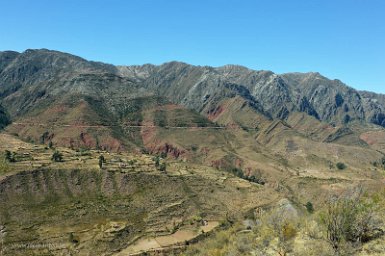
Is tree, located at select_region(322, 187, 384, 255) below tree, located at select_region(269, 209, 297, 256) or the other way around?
the other way around

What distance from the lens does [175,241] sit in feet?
396

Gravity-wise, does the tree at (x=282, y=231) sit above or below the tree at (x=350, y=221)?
below

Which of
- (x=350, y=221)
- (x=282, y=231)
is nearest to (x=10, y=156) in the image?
(x=282, y=231)

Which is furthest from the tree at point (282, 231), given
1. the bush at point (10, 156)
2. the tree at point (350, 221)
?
the bush at point (10, 156)

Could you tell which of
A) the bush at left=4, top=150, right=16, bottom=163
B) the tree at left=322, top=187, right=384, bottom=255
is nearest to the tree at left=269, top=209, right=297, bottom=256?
the tree at left=322, top=187, right=384, bottom=255

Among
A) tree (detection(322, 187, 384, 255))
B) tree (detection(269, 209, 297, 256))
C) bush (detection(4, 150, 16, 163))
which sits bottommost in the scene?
bush (detection(4, 150, 16, 163))

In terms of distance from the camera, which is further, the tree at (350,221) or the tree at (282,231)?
the tree at (282,231)

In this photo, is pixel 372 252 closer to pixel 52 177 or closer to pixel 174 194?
pixel 174 194

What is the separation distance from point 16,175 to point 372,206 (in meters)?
126

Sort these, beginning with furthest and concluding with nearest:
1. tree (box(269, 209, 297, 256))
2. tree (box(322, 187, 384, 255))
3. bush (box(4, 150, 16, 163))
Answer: bush (box(4, 150, 16, 163)), tree (box(269, 209, 297, 256)), tree (box(322, 187, 384, 255))

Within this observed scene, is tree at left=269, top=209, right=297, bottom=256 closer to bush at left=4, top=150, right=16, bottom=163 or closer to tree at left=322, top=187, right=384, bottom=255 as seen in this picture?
tree at left=322, top=187, right=384, bottom=255

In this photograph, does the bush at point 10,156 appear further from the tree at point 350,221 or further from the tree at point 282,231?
the tree at point 350,221

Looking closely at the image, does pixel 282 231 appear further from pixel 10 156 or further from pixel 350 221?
pixel 10 156

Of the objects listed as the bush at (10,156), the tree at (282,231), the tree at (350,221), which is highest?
the tree at (350,221)
